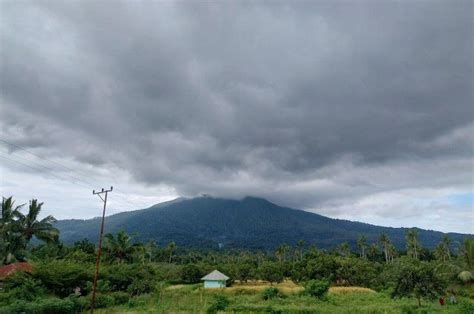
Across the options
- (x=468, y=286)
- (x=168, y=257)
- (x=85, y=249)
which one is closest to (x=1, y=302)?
(x=85, y=249)

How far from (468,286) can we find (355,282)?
1675 centimetres

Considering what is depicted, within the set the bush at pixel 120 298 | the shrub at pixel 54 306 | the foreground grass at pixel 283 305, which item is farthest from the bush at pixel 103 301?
the shrub at pixel 54 306

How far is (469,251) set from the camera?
41.2 m

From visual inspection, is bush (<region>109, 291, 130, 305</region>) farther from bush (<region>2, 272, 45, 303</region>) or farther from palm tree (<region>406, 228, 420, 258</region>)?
palm tree (<region>406, 228, 420, 258</region>)

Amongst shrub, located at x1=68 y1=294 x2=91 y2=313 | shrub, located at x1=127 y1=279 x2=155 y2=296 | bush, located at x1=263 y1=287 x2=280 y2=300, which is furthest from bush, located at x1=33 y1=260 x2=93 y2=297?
bush, located at x1=263 y1=287 x2=280 y2=300

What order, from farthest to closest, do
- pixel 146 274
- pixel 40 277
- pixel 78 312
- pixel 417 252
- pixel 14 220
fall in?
1. pixel 417 252
2. pixel 146 274
3. pixel 14 220
4. pixel 40 277
5. pixel 78 312

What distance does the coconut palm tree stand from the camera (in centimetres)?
3928

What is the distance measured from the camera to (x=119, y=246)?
168 ft

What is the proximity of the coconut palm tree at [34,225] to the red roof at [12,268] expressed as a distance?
513 centimetres

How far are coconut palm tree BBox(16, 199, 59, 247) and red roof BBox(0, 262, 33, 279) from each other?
5.13 meters

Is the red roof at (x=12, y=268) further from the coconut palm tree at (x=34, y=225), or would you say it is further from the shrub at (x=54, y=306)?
the shrub at (x=54, y=306)

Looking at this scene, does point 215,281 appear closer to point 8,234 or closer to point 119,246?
point 119,246

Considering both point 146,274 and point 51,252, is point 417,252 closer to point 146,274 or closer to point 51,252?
point 146,274

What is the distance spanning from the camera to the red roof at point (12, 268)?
106 feet
